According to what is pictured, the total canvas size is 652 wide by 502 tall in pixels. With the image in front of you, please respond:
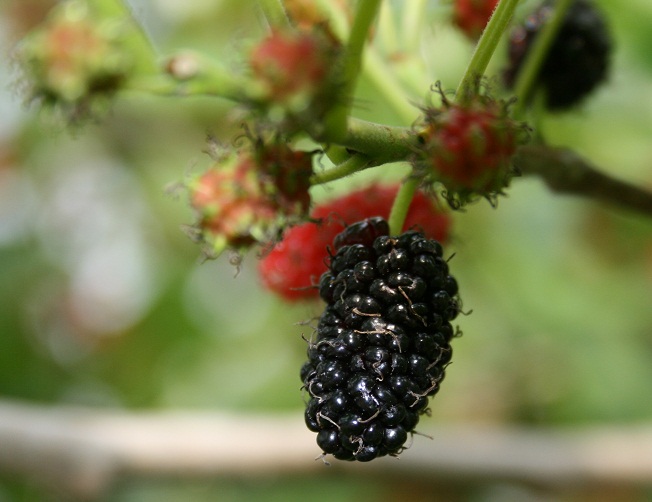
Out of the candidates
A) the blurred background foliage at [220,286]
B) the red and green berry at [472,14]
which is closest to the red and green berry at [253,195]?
the red and green berry at [472,14]

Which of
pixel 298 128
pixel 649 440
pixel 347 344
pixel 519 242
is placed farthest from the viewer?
pixel 519 242

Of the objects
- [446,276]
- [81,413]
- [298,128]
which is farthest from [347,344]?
[81,413]

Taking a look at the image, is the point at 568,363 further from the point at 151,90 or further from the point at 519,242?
the point at 151,90

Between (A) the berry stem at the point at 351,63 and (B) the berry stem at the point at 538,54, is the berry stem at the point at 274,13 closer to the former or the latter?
(A) the berry stem at the point at 351,63

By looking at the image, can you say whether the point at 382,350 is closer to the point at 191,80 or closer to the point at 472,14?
the point at 191,80

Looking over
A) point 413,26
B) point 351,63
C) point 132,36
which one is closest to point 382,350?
point 351,63

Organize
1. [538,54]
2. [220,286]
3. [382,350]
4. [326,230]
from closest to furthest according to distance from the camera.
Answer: [382,350]
[326,230]
[538,54]
[220,286]
